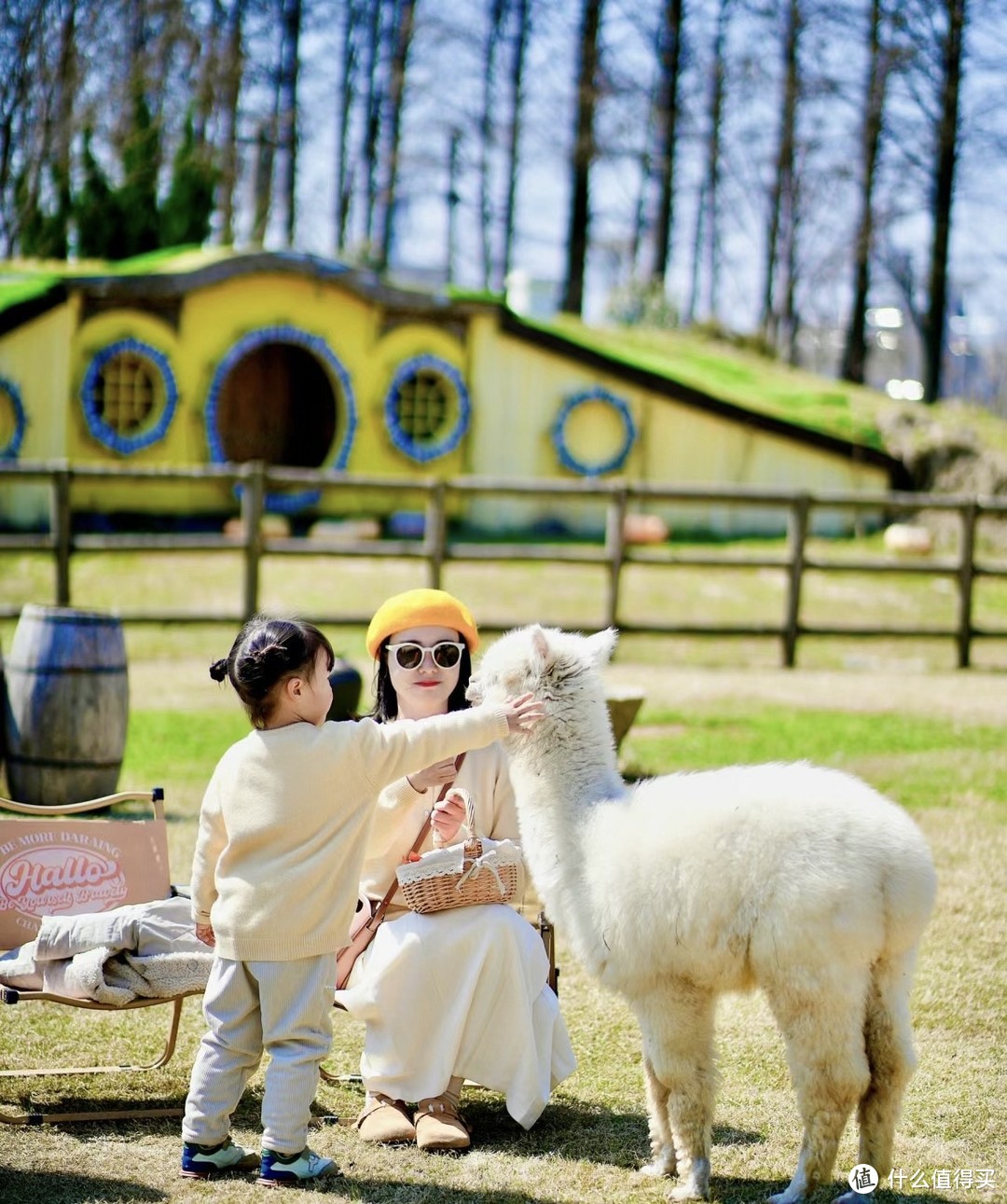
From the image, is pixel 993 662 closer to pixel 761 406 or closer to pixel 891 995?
pixel 761 406

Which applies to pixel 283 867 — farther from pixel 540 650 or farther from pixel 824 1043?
pixel 824 1043

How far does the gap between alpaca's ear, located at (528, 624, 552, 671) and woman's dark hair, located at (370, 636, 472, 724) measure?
43 centimetres

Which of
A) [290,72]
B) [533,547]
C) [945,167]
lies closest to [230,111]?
[290,72]

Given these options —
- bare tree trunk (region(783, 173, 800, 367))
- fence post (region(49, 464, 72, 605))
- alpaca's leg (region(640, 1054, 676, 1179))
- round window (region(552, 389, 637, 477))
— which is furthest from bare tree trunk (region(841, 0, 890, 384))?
alpaca's leg (region(640, 1054, 676, 1179))

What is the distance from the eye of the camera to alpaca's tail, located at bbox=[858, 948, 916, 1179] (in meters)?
3.29

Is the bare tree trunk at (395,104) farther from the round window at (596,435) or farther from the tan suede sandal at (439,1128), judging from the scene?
the tan suede sandal at (439,1128)

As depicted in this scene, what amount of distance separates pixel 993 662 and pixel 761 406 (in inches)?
267

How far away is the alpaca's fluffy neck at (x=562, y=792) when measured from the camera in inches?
142

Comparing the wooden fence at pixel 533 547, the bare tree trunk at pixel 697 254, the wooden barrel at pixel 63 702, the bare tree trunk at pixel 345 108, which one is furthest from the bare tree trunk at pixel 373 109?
the wooden barrel at pixel 63 702

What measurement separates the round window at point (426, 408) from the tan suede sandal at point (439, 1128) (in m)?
15.1

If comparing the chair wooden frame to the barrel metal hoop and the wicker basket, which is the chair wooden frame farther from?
the barrel metal hoop

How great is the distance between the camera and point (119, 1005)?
378 centimetres

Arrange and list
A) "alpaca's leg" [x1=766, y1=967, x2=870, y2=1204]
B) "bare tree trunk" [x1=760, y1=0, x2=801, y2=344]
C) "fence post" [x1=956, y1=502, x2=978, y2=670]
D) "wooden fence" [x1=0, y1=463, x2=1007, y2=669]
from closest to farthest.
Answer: "alpaca's leg" [x1=766, y1=967, x2=870, y2=1204], "wooden fence" [x1=0, y1=463, x2=1007, y2=669], "fence post" [x1=956, y1=502, x2=978, y2=670], "bare tree trunk" [x1=760, y1=0, x2=801, y2=344]

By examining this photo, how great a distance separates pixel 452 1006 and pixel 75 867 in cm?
130
